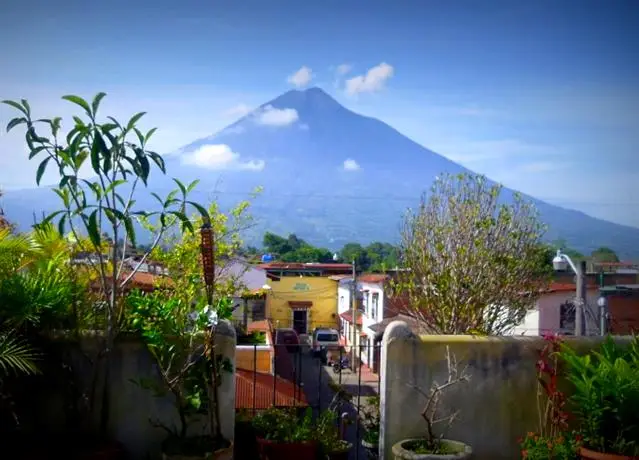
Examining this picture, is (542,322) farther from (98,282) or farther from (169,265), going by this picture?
(98,282)

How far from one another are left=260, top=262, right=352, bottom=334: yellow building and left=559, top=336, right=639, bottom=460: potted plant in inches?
1267

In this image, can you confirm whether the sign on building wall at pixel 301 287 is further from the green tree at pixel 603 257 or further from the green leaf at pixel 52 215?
the green leaf at pixel 52 215

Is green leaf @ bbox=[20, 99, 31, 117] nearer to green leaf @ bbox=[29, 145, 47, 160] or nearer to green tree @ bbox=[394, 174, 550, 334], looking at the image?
green leaf @ bbox=[29, 145, 47, 160]

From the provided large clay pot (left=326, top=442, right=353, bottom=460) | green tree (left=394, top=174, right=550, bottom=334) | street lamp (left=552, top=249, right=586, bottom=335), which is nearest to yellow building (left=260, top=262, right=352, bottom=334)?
street lamp (left=552, top=249, right=586, bottom=335)

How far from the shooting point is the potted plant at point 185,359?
16.9 ft

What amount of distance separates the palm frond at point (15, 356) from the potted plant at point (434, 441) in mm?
2701

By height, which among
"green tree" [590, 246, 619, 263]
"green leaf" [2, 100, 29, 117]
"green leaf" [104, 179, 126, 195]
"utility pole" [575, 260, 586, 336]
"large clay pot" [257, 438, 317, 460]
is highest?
"green tree" [590, 246, 619, 263]

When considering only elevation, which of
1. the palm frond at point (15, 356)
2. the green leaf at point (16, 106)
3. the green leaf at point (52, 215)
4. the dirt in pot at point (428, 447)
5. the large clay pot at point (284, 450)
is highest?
the green leaf at point (16, 106)

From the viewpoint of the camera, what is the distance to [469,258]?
22.1ft

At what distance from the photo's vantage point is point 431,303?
6.84 metres

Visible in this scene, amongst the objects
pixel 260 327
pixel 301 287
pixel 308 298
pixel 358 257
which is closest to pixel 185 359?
pixel 260 327

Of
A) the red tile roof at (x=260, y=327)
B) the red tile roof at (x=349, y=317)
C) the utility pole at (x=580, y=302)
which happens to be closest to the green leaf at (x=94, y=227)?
the utility pole at (x=580, y=302)

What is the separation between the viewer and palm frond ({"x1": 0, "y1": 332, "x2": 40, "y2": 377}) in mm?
4695

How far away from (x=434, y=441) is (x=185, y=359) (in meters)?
1.99
